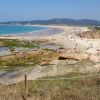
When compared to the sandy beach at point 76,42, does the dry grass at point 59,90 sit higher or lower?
higher

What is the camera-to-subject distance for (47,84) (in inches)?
471

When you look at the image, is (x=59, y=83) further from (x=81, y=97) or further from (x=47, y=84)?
(x=81, y=97)

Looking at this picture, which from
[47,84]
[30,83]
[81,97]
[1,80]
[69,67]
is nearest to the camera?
[81,97]

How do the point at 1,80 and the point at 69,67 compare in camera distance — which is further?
the point at 69,67

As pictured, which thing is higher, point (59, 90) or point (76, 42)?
point (59, 90)

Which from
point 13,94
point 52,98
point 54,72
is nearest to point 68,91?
point 52,98

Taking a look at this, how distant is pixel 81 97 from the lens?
1009cm

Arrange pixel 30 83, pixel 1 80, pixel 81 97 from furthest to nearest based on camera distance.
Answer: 1. pixel 1 80
2. pixel 30 83
3. pixel 81 97

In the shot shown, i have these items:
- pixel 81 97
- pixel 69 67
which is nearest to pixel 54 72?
pixel 69 67

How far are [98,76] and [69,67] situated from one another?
336 centimetres

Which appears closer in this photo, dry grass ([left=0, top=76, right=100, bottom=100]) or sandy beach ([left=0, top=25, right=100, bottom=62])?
dry grass ([left=0, top=76, right=100, bottom=100])

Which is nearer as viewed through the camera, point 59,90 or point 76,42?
point 59,90

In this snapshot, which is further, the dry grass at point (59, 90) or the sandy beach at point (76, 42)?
the sandy beach at point (76, 42)

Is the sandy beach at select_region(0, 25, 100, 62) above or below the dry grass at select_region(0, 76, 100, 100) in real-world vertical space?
below
